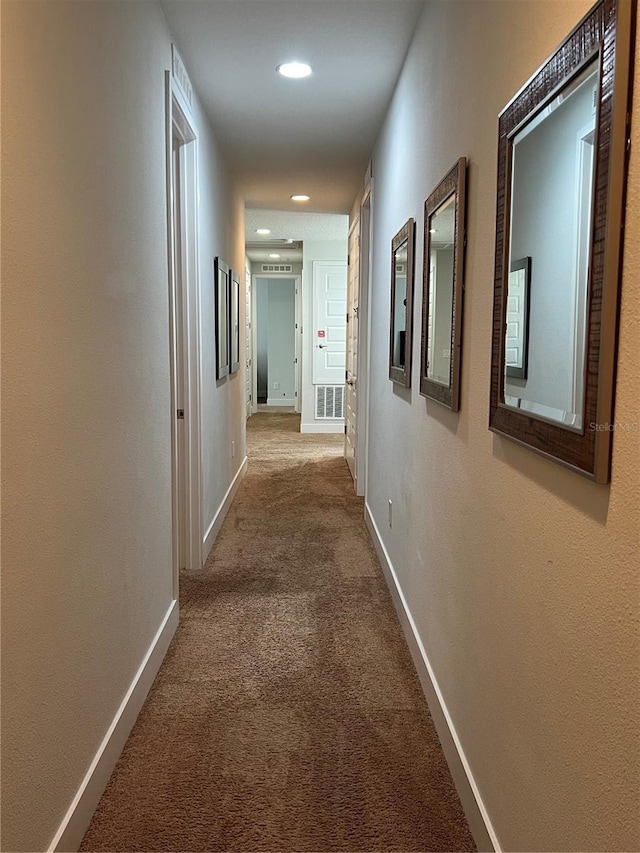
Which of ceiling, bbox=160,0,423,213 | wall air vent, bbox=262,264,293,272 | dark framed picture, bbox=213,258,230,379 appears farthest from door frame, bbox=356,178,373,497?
wall air vent, bbox=262,264,293,272

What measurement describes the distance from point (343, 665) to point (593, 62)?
7.14ft

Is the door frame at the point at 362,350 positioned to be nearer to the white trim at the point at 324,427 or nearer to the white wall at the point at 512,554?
the white wall at the point at 512,554

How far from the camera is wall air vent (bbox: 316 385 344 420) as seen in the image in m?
8.74

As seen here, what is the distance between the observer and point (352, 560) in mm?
3797

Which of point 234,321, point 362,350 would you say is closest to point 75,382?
point 234,321

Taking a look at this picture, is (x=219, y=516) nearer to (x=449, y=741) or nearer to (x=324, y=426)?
(x=449, y=741)

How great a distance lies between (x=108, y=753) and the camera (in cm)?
184

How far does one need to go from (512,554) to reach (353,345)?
483cm

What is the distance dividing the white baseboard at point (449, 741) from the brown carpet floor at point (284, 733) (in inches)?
1.6

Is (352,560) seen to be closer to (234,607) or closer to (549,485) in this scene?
(234,607)

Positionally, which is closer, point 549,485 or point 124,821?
point 549,485

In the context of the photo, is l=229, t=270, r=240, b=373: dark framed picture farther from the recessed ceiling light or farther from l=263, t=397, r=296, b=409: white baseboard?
l=263, t=397, r=296, b=409: white baseboard

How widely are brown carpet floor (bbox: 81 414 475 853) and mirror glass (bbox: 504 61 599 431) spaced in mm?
1189

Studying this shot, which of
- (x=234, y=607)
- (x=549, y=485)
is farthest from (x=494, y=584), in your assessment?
(x=234, y=607)
